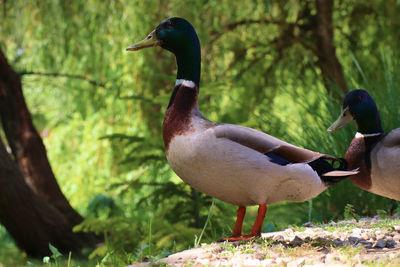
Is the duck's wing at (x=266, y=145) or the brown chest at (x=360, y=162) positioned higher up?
the duck's wing at (x=266, y=145)

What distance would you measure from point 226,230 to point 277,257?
5.35 ft

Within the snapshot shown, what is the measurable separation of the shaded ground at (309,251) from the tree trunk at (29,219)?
2357 millimetres

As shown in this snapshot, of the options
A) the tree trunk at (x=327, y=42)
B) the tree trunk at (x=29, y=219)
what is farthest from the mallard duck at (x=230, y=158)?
the tree trunk at (x=327, y=42)

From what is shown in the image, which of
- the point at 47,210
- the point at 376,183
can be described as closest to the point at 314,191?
the point at 376,183

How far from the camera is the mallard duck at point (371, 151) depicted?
2.74m

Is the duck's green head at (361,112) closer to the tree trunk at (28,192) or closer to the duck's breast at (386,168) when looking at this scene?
the duck's breast at (386,168)

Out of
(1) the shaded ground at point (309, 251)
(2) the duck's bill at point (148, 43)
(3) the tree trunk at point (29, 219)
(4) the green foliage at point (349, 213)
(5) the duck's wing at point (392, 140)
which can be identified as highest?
(2) the duck's bill at point (148, 43)

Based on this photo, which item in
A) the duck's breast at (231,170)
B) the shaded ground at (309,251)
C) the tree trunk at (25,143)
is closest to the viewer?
the shaded ground at (309,251)

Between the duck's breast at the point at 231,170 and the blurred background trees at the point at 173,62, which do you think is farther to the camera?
the blurred background trees at the point at 173,62

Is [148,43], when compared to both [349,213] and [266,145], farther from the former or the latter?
[349,213]

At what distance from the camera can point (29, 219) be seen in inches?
176

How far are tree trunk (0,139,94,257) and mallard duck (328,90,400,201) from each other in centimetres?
278

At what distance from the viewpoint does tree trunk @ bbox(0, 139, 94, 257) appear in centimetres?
425

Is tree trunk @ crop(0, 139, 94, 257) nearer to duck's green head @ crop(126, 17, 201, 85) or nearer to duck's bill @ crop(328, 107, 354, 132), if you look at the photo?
duck's green head @ crop(126, 17, 201, 85)
